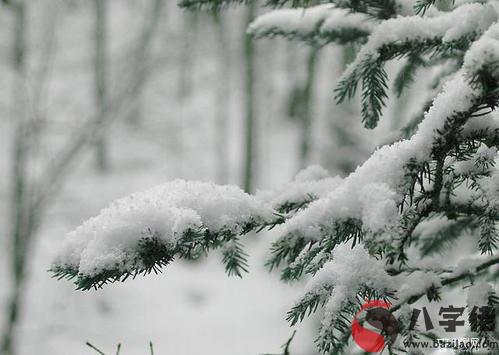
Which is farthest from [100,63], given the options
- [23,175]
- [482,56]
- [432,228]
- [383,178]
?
[482,56]

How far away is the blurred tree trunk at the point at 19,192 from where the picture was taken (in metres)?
6.61

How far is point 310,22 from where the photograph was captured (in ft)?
6.07

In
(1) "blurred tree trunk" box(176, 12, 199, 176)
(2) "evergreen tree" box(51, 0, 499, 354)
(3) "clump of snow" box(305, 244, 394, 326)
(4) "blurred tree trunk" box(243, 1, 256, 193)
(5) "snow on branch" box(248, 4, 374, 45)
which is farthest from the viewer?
(1) "blurred tree trunk" box(176, 12, 199, 176)

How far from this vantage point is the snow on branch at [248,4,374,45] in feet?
5.85

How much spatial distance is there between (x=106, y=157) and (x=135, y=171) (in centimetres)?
Answer: 99

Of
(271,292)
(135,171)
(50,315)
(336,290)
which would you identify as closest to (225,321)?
(271,292)

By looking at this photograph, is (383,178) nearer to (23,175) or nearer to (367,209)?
(367,209)

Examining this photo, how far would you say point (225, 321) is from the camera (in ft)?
30.5

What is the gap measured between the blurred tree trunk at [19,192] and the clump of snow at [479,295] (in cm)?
637

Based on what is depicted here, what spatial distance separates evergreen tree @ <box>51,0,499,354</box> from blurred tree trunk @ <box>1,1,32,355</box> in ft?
19.9

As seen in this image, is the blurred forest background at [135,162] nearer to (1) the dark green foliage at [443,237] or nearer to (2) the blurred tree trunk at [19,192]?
(2) the blurred tree trunk at [19,192]

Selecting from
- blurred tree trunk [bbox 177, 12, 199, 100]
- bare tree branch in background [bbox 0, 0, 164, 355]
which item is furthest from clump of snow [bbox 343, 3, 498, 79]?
blurred tree trunk [bbox 177, 12, 199, 100]

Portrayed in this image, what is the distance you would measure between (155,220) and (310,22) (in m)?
1.15

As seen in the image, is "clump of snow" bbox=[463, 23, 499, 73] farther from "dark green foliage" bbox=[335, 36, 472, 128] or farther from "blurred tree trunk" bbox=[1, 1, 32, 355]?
"blurred tree trunk" bbox=[1, 1, 32, 355]
